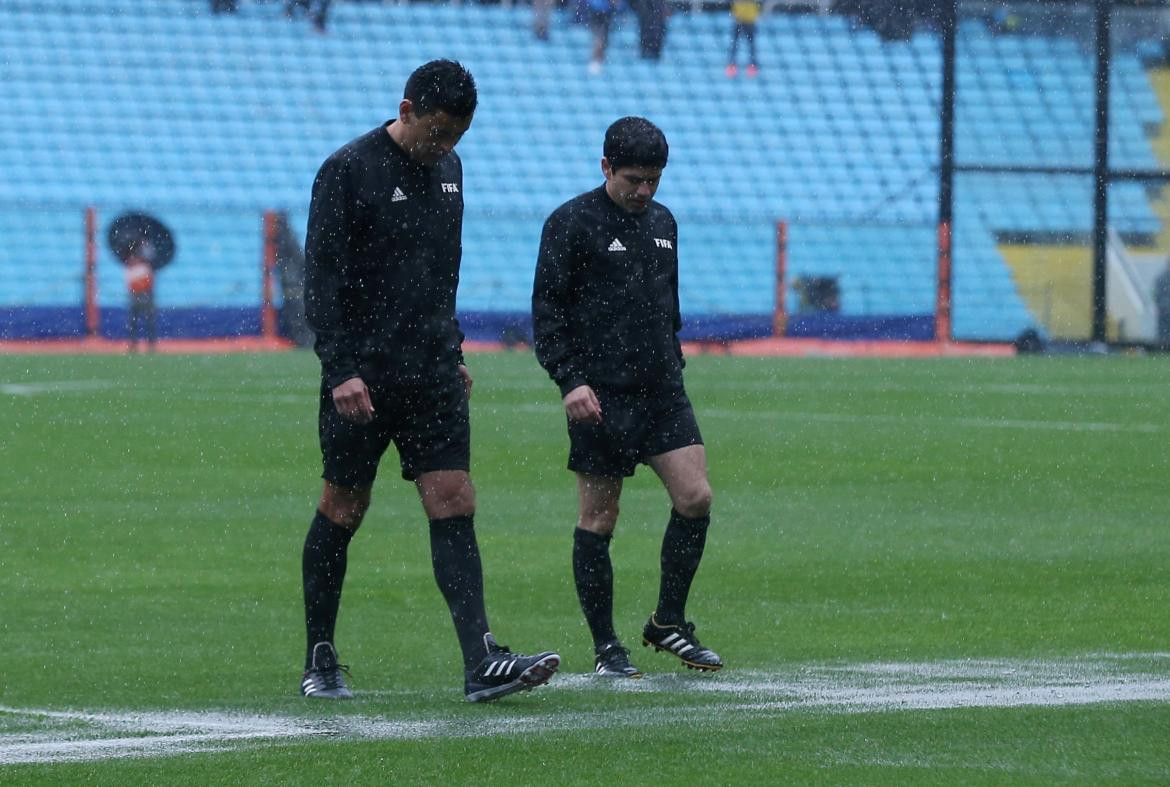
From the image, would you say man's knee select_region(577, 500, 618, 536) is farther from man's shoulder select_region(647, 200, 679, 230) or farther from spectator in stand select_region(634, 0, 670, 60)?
spectator in stand select_region(634, 0, 670, 60)

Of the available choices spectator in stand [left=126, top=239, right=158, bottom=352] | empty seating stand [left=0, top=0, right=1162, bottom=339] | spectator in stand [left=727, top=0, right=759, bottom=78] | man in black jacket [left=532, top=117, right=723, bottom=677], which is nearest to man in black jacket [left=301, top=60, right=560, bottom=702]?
man in black jacket [left=532, top=117, right=723, bottom=677]

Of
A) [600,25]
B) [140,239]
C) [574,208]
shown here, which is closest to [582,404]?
[574,208]

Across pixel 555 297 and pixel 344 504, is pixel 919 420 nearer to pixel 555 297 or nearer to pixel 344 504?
pixel 555 297

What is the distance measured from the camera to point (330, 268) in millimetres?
6586

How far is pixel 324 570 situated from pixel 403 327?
0.82 metres

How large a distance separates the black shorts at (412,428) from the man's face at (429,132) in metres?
0.65

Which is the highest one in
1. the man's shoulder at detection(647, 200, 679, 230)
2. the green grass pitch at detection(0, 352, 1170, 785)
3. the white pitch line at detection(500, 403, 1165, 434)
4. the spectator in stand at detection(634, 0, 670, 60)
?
the spectator in stand at detection(634, 0, 670, 60)

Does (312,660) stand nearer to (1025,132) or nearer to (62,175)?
(62,175)

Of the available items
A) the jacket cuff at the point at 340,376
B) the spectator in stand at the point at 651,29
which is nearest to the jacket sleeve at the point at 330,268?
the jacket cuff at the point at 340,376

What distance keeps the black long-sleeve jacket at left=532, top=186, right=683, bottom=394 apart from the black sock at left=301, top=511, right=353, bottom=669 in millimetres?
885

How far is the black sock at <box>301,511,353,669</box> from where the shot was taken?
22.8 feet

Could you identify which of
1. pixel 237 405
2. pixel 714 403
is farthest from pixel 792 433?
pixel 237 405

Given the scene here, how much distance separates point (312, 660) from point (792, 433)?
11154 mm

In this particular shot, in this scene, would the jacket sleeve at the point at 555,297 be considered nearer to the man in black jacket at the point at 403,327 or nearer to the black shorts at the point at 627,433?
the black shorts at the point at 627,433
